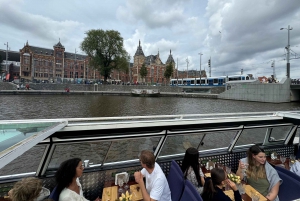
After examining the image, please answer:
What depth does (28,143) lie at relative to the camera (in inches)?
65.1

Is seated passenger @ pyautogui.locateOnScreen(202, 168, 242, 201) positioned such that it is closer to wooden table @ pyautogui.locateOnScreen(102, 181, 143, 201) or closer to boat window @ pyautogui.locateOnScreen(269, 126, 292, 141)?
wooden table @ pyautogui.locateOnScreen(102, 181, 143, 201)

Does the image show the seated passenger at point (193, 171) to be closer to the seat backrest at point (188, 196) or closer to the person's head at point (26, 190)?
the seat backrest at point (188, 196)

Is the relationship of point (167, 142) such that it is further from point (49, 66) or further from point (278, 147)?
point (49, 66)

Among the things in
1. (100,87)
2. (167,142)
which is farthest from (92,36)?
(167,142)

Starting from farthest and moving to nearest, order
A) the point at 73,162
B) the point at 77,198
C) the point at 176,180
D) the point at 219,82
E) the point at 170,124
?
the point at 219,82
the point at 170,124
the point at 176,180
the point at 73,162
the point at 77,198

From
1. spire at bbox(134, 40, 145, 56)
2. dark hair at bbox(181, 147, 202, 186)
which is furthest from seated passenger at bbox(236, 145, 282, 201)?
spire at bbox(134, 40, 145, 56)

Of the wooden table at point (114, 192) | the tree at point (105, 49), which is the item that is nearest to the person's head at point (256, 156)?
the wooden table at point (114, 192)

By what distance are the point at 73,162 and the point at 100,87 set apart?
2144 inches

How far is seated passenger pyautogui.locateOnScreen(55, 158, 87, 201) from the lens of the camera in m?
2.08

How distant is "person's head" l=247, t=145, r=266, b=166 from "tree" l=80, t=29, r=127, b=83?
51438 millimetres

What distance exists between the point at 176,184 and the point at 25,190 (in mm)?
2221

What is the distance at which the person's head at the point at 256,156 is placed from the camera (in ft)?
10.5

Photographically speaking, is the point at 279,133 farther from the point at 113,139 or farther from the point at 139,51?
the point at 139,51

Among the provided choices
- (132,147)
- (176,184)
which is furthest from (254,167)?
(132,147)
